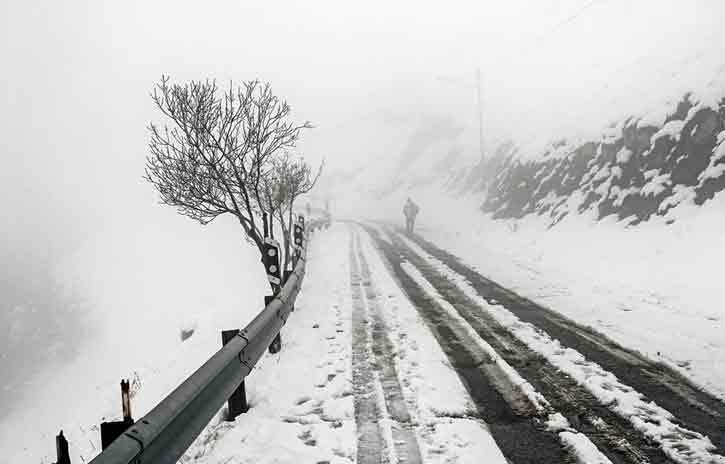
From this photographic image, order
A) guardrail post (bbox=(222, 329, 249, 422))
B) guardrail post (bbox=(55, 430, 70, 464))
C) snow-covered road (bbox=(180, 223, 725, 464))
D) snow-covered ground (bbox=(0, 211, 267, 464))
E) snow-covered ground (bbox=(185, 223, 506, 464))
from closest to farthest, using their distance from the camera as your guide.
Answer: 1. guardrail post (bbox=(55, 430, 70, 464))
2. snow-covered road (bbox=(180, 223, 725, 464))
3. snow-covered ground (bbox=(185, 223, 506, 464))
4. guardrail post (bbox=(222, 329, 249, 422))
5. snow-covered ground (bbox=(0, 211, 267, 464))

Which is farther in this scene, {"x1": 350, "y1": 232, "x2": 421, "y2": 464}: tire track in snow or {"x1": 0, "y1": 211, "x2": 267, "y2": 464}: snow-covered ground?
{"x1": 0, "y1": 211, "x2": 267, "y2": 464}: snow-covered ground

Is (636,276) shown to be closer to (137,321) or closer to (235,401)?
(235,401)

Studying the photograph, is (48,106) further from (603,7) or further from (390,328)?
(390,328)

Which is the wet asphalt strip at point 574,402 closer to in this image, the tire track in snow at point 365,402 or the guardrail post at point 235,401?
the tire track in snow at point 365,402

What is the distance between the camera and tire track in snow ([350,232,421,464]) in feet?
10.4

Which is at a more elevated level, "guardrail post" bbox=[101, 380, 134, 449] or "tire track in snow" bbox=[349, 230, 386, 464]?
"guardrail post" bbox=[101, 380, 134, 449]

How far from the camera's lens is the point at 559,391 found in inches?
156

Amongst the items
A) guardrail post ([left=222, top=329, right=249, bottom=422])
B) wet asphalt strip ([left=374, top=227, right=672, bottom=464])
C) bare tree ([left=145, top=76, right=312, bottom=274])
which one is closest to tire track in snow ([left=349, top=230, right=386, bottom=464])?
guardrail post ([left=222, top=329, right=249, bottom=422])

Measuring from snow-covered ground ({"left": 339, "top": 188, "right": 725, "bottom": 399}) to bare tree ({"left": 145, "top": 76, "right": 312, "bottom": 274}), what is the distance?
5.87 m

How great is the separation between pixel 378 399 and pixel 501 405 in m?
1.05

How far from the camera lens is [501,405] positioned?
12.4 feet

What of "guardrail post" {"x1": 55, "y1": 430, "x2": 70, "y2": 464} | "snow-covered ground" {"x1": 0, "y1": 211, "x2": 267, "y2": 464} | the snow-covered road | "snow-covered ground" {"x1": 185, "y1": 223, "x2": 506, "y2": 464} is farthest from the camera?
"snow-covered ground" {"x1": 0, "y1": 211, "x2": 267, "y2": 464}

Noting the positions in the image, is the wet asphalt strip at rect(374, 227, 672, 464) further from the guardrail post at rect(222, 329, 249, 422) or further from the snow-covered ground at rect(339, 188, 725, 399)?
the guardrail post at rect(222, 329, 249, 422)

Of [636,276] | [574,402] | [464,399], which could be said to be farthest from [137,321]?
[574,402]
